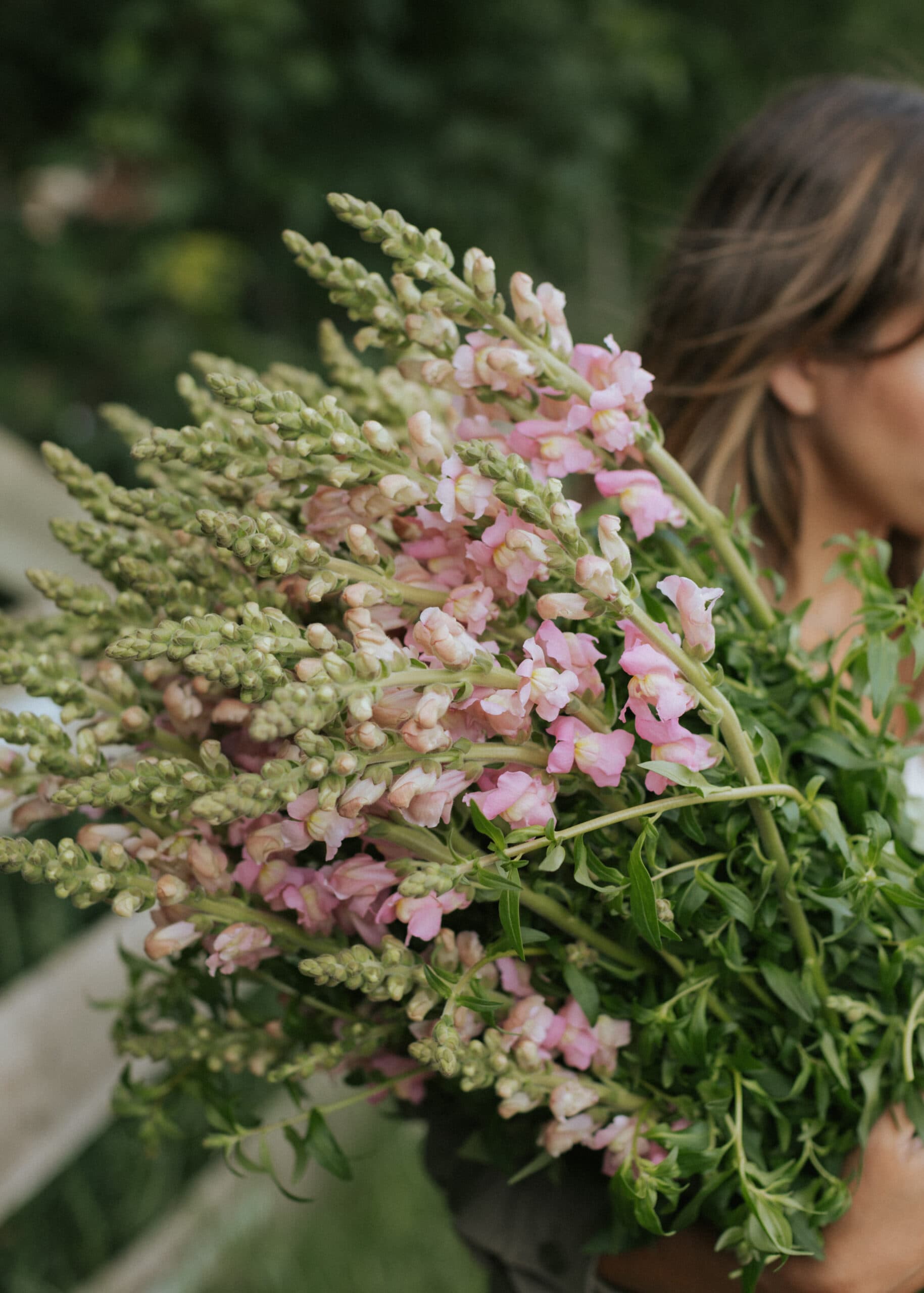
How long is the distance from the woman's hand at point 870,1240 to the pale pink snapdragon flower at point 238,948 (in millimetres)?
396

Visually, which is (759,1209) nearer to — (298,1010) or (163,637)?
(298,1010)

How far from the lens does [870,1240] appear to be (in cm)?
78

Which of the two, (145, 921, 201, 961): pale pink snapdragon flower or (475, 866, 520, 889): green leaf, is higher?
(145, 921, 201, 961): pale pink snapdragon flower

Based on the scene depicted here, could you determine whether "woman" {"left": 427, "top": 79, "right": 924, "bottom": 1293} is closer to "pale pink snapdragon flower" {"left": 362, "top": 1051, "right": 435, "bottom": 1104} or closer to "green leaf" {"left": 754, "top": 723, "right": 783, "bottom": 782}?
"pale pink snapdragon flower" {"left": 362, "top": 1051, "right": 435, "bottom": 1104}

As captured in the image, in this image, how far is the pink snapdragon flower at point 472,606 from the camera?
60 centimetres

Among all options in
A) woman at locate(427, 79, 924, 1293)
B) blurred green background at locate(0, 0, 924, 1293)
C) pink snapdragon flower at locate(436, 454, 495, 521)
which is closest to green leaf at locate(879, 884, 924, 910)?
pink snapdragon flower at locate(436, 454, 495, 521)

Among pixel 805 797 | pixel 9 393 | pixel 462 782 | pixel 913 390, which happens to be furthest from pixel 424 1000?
pixel 9 393

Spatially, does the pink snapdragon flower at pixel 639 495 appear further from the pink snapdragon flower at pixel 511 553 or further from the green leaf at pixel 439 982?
the green leaf at pixel 439 982

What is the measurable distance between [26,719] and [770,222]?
3.37 feet

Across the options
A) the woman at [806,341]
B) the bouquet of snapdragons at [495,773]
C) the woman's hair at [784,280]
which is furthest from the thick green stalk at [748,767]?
the woman's hair at [784,280]

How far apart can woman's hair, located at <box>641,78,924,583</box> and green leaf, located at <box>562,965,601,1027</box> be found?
26.0 inches

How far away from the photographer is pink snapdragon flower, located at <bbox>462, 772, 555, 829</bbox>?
0.59 m

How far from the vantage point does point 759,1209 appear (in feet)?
2.19

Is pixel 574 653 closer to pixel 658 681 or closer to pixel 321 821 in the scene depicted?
pixel 658 681
